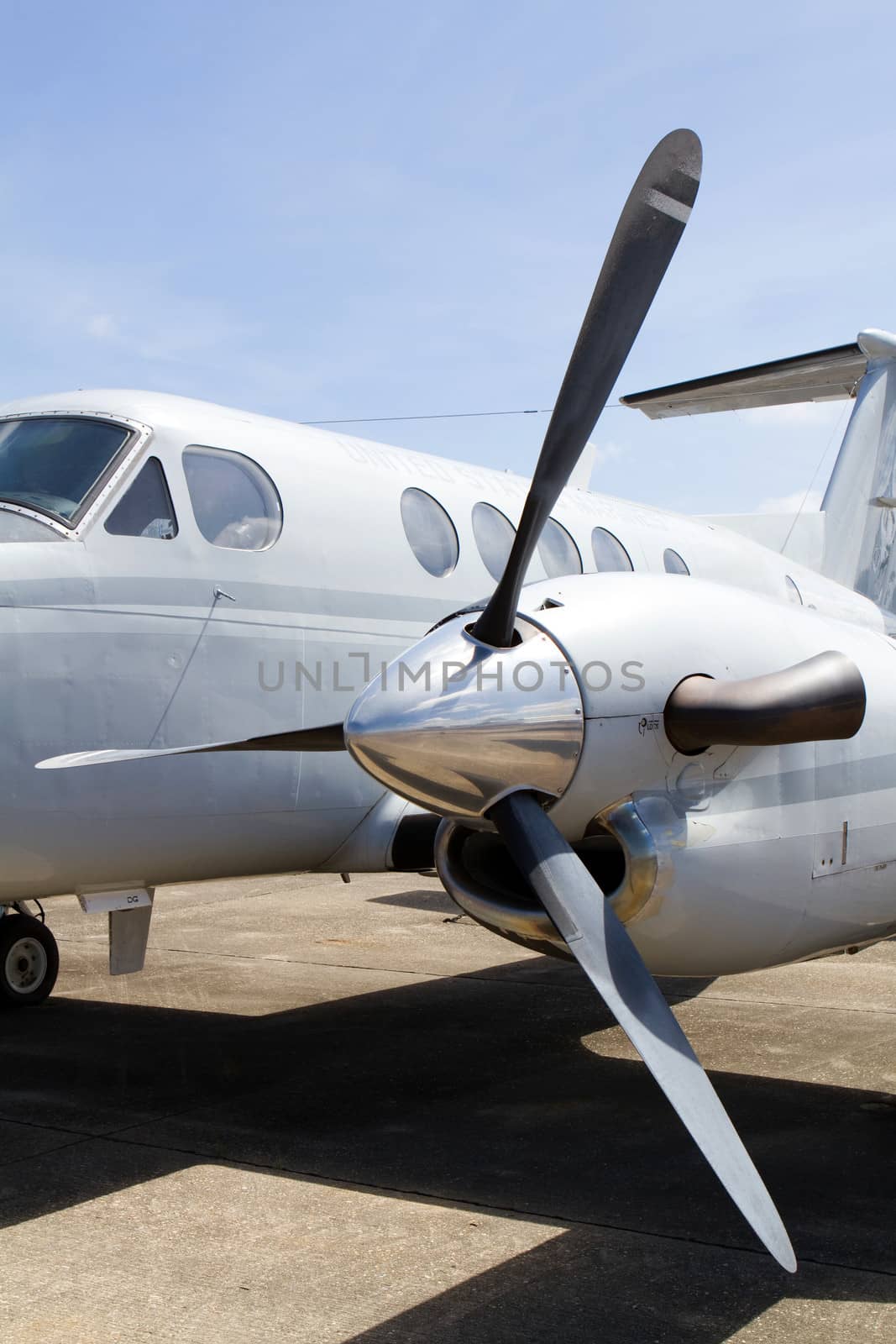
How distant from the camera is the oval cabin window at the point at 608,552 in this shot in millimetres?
8656

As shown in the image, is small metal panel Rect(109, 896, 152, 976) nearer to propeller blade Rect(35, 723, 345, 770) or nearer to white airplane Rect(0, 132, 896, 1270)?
white airplane Rect(0, 132, 896, 1270)

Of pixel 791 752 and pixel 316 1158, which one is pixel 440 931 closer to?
pixel 316 1158

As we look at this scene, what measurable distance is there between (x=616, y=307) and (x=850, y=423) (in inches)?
298

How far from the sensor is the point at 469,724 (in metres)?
4.21

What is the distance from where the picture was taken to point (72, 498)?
585 cm

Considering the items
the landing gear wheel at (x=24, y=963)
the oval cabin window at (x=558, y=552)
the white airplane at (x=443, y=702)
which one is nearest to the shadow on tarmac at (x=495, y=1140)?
the landing gear wheel at (x=24, y=963)

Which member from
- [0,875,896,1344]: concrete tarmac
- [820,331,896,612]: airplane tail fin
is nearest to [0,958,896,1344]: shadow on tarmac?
[0,875,896,1344]: concrete tarmac

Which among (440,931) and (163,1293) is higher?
(163,1293)

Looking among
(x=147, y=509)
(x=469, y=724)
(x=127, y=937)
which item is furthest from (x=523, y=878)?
(x=127, y=937)

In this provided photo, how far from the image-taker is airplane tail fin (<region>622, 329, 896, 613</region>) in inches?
436

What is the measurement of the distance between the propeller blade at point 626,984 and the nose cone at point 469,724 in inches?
5.8

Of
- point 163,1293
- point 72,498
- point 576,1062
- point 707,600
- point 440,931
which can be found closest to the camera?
point 163,1293

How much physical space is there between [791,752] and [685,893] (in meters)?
0.74

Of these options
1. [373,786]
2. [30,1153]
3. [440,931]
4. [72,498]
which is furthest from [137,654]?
[440,931]
